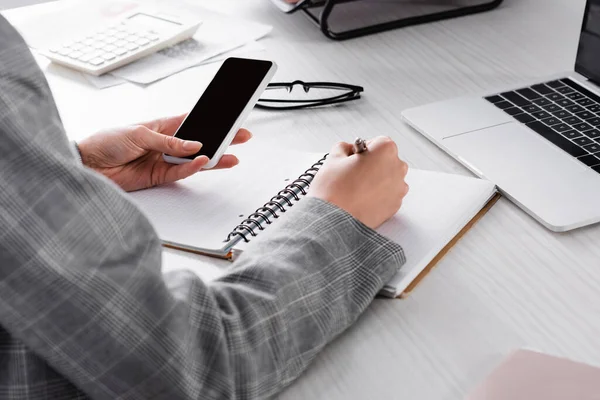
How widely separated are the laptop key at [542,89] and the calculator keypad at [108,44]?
615mm

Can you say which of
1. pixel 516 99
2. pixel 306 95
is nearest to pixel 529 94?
pixel 516 99

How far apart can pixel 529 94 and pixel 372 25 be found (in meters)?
0.39

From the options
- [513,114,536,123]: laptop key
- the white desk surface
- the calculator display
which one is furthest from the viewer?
the calculator display

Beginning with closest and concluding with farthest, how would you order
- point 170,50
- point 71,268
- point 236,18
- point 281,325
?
1. point 71,268
2. point 281,325
3. point 170,50
4. point 236,18

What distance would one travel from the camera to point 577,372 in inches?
24.5

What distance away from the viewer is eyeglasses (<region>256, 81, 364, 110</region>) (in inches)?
44.5

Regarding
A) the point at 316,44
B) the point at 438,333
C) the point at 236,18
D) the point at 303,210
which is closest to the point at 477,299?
the point at 438,333

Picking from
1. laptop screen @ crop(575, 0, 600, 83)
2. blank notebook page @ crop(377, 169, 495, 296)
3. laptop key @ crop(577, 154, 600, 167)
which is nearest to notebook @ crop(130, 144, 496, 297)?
blank notebook page @ crop(377, 169, 495, 296)

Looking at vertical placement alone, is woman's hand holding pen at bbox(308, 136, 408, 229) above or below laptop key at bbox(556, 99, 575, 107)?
above

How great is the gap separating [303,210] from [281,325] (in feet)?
0.44

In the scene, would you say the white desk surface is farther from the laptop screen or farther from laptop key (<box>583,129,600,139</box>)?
laptop key (<box>583,129,600,139</box>)

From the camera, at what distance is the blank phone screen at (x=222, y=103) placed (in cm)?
94

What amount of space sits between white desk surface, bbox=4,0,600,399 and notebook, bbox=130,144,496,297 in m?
0.02

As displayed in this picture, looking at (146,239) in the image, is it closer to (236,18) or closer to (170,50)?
(170,50)
